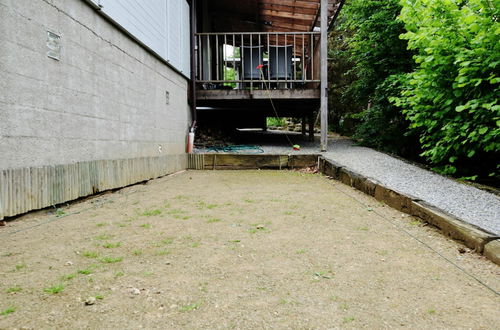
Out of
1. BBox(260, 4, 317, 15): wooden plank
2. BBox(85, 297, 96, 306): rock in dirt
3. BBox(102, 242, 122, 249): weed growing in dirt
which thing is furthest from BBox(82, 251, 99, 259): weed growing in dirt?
BBox(260, 4, 317, 15): wooden plank

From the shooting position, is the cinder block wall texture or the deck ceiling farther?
Result: the deck ceiling

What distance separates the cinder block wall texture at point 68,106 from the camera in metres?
2.53

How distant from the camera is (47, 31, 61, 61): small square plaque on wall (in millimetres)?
2959

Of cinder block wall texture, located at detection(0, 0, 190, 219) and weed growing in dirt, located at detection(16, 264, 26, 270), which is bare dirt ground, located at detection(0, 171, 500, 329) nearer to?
weed growing in dirt, located at detection(16, 264, 26, 270)

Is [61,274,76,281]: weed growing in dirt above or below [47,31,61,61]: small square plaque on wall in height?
A: below

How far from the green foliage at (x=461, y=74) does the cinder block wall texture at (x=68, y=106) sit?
12.2 feet

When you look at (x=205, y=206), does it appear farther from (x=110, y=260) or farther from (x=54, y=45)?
(x=54, y=45)

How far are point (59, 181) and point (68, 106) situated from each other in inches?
28.9

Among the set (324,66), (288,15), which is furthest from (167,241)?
(288,15)

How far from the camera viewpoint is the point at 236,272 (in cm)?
186

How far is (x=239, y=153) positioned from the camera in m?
7.25

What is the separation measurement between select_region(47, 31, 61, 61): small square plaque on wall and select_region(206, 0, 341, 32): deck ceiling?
24.1 ft

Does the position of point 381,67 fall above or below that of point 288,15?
below

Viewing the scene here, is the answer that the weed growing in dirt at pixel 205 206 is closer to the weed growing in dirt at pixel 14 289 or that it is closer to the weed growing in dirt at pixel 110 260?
the weed growing in dirt at pixel 110 260
